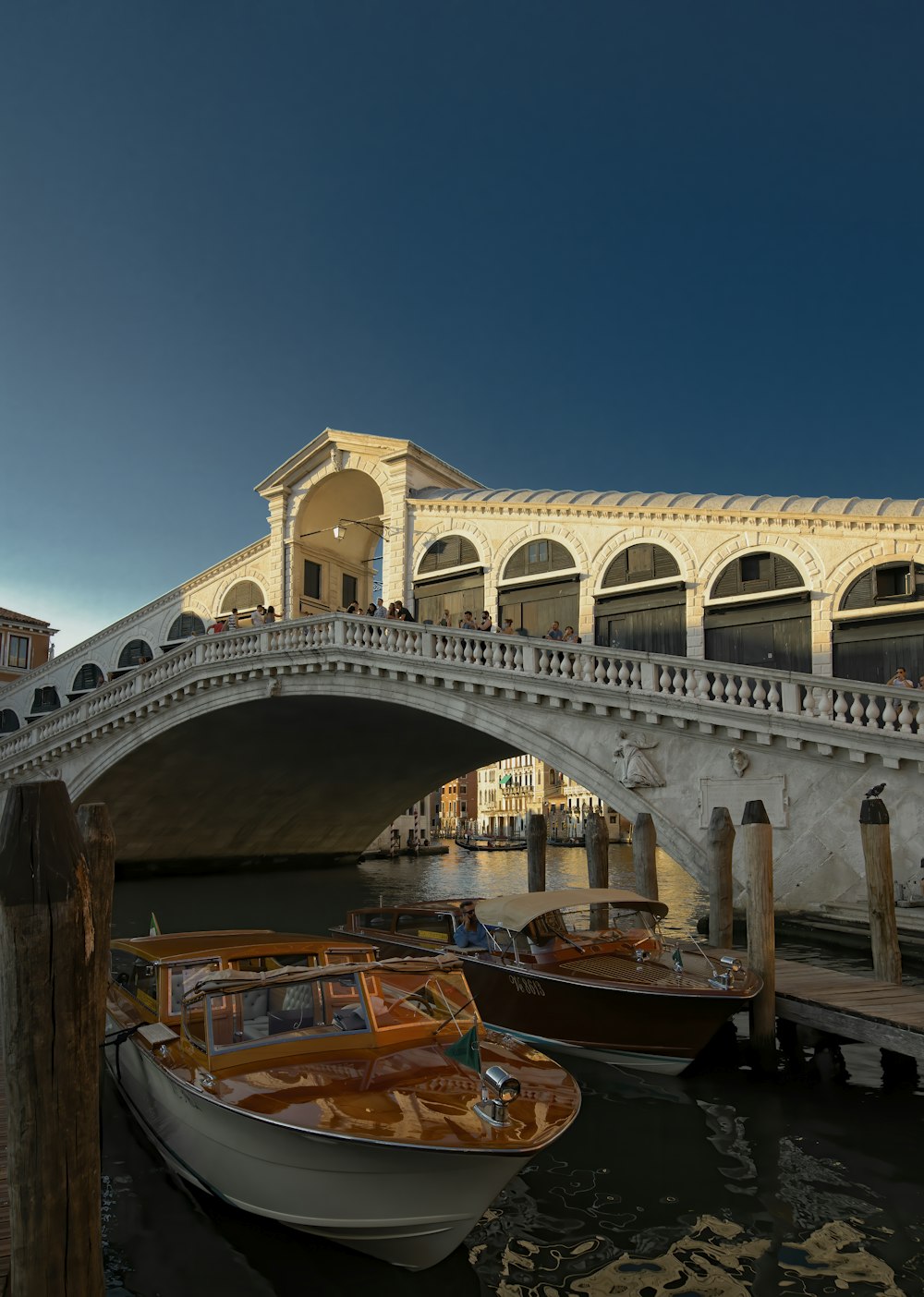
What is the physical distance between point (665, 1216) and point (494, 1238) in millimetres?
1011

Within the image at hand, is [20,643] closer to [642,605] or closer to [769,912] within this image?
[642,605]

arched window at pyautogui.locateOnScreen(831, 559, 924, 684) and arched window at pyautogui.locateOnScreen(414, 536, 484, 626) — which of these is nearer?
arched window at pyautogui.locateOnScreen(831, 559, 924, 684)

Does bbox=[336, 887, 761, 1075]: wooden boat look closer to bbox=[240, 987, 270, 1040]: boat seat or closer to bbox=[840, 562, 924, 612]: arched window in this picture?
bbox=[240, 987, 270, 1040]: boat seat

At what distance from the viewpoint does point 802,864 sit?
41.3 ft

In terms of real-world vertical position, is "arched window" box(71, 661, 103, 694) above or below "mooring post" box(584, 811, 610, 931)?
above

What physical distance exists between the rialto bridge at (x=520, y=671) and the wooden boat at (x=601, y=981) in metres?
3.98

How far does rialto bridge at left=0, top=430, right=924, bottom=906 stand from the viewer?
498 inches

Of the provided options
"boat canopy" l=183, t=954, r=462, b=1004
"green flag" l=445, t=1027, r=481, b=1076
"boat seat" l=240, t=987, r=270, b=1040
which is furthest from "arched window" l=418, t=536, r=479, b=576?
"green flag" l=445, t=1027, r=481, b=1076

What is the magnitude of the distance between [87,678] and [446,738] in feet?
47.8

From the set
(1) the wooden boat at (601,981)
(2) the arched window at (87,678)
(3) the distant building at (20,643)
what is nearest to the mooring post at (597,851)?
(1) the wooden boat at (601,981)

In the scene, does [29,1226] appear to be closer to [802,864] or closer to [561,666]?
[802,864]

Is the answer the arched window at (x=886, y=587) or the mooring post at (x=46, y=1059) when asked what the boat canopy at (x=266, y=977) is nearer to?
the mooring post at (x=46, y=1059)

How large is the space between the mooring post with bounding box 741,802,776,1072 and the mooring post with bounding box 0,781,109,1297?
5.88 meters

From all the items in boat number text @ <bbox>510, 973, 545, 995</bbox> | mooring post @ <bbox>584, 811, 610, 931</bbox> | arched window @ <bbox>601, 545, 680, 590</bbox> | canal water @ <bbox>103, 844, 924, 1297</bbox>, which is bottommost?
canal water @ <bbox>103, 844, 924, 1297</bbox>
